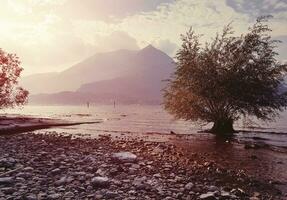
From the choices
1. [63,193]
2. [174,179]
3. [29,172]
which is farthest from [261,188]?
[29,172]

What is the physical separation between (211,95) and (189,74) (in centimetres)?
349

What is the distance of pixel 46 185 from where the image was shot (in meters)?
12.5

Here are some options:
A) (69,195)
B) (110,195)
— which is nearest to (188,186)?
(110,195)

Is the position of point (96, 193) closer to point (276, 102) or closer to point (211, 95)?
point (211, 95)

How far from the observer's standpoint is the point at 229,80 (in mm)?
39156

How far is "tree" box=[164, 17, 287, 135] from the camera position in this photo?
39.3 metres

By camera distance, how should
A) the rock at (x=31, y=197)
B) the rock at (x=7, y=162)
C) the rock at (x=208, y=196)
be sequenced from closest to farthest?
the rock at (x=31, y=197) → the rock at (x=208, y=196) → the rock at (x=7, y=162)

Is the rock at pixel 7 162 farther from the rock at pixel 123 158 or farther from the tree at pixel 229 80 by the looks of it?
the tree at pixel 229 80

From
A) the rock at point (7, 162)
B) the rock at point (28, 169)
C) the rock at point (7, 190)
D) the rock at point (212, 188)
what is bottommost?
the rock at point (212, 188)

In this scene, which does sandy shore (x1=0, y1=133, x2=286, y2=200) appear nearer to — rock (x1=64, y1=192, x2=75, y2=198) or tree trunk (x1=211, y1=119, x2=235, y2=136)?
rock (x1=64, y1=192, x2=75, y2=198)

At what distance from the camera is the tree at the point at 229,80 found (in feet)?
129

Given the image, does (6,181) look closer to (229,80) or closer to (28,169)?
(28,169)

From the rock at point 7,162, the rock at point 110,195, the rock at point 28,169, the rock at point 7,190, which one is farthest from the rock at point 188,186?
the rock at point 7,162

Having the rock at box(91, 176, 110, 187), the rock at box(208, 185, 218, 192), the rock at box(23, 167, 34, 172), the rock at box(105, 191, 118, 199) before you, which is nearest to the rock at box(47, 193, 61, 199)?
the rock at box(105, 191, 118, 199)
